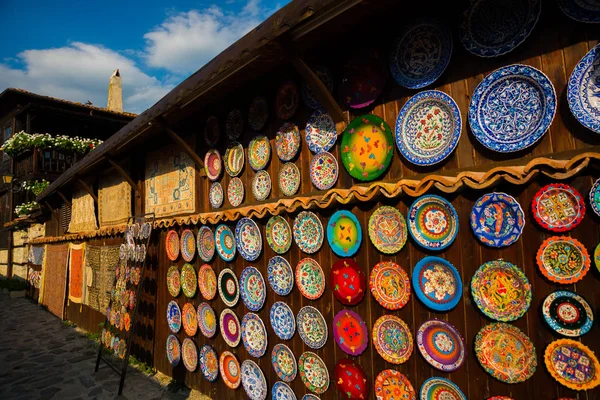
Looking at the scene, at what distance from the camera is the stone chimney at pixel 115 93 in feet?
57.4

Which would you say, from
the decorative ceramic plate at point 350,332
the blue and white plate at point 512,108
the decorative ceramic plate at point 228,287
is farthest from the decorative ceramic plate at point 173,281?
the blue and white plate at point 512,108

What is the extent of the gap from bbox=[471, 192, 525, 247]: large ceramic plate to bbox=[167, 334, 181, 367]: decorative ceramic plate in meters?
4.12

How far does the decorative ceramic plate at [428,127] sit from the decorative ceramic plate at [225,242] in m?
2.14

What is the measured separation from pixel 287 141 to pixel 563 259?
2197 mm

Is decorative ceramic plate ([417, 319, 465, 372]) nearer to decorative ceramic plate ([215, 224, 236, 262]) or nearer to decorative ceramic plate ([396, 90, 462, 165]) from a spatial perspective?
decorative ceramic plate ([396, 90, 462, 165])

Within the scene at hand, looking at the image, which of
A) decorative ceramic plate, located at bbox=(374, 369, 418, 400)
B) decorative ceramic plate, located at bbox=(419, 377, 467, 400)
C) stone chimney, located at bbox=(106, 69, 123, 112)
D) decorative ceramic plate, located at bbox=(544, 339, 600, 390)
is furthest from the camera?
stone chimney, located at bbox=(106, 69, 123, 112)

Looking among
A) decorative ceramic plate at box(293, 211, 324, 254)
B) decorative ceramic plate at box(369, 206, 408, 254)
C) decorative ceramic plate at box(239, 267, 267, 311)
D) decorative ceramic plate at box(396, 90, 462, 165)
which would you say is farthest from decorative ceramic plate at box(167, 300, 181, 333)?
decorative ceramic plate at box(396, 90, 462, 165)

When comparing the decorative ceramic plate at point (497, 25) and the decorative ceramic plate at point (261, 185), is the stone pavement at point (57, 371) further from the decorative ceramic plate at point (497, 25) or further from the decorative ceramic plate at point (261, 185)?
the decorative ceramic plate at point (497, 25)

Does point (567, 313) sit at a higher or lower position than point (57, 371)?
higher

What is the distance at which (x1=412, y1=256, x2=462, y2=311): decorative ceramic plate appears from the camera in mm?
1974

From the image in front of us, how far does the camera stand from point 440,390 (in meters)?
2.02

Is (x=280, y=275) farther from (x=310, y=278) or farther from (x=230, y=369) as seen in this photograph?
(x=230, y=369)

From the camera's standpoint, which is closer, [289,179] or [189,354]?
[289,179]

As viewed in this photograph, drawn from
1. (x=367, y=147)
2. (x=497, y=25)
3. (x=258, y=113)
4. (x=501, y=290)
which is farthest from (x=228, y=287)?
(x=497, y=25)
